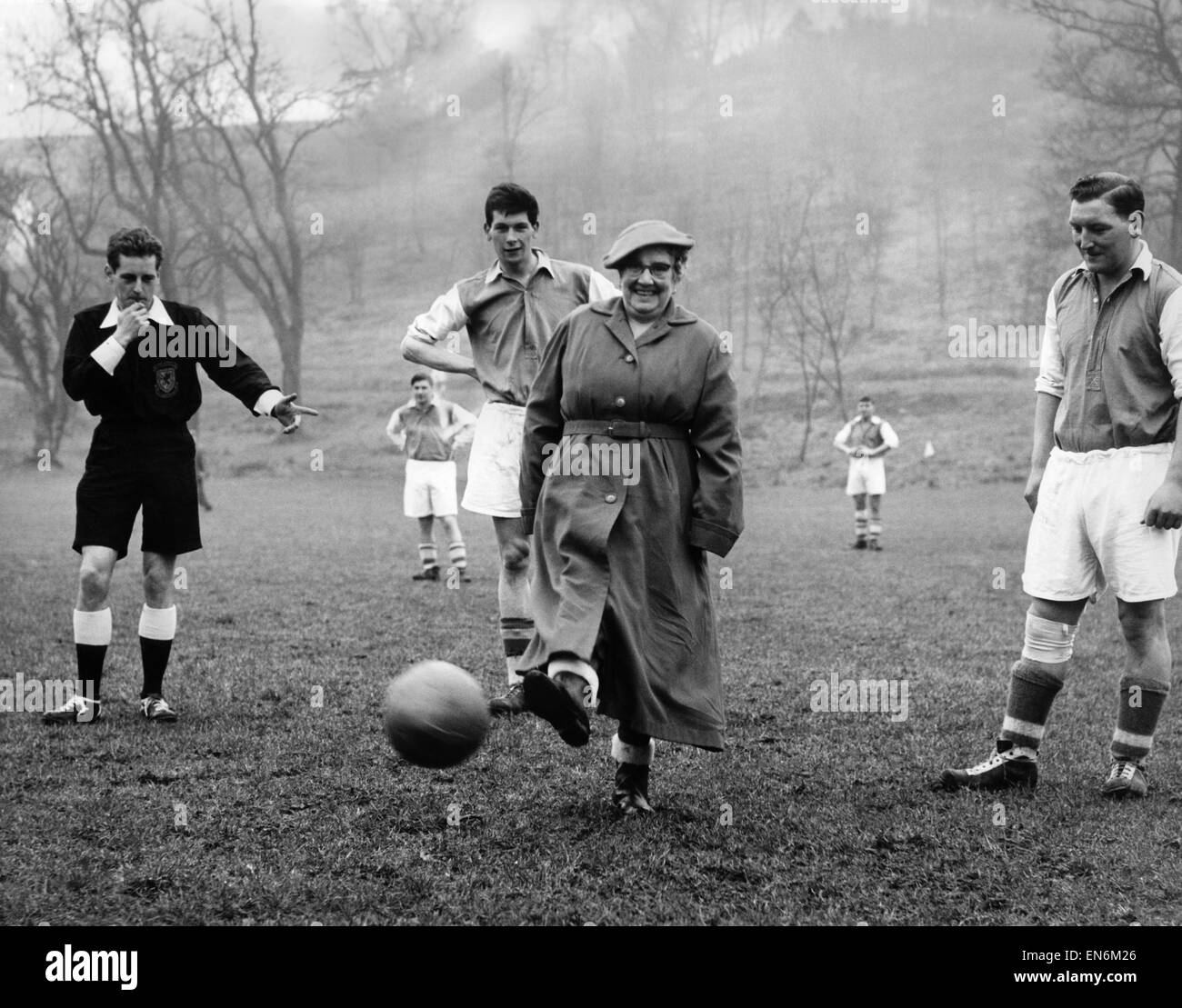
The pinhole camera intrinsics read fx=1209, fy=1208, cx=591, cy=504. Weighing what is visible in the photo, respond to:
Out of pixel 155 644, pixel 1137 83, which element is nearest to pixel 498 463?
pixel 155 644

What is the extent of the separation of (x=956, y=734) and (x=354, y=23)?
6491 cm

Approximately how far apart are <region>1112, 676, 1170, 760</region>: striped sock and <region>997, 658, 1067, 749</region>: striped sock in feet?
1.00

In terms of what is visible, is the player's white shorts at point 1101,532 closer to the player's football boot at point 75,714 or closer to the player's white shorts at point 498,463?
the player's white shorts at point 498,463

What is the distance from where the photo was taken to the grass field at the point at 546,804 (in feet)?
Answer: 12.6

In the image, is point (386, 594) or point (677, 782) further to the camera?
point (386, 594)

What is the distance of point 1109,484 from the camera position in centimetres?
511

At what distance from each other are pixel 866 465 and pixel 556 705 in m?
14.9

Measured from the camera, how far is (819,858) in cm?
430

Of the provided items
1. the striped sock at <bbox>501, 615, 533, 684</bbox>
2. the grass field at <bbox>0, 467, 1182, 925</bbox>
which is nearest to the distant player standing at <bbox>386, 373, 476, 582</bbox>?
the grass field at <bbox>0, 467, 1182, 925</bbox>

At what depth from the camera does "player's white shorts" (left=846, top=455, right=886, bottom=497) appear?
1803 centimetres

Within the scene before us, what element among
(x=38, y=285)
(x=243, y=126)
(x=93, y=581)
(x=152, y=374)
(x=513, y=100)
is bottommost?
Result: (x=93, y=581)

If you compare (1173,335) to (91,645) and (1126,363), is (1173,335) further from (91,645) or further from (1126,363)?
(91,645)
